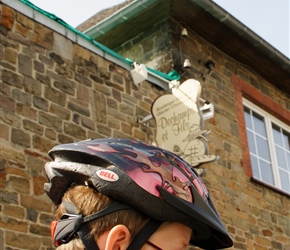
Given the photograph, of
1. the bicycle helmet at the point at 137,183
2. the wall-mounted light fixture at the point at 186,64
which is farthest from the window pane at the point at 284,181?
the bicycle helmet at the point at 137,183

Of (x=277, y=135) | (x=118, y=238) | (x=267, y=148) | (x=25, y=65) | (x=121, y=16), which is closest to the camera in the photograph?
(x=118, y=238)

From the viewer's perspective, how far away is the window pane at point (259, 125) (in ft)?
30.1

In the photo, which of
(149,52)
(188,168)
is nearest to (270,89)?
(149,52)

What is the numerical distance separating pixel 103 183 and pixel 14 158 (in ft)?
12.1

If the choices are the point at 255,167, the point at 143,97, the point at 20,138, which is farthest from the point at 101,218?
the point at 255,167

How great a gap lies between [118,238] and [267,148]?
8060 millimetres

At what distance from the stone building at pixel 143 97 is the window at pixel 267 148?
0.08 ft

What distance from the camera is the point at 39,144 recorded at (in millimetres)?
5324

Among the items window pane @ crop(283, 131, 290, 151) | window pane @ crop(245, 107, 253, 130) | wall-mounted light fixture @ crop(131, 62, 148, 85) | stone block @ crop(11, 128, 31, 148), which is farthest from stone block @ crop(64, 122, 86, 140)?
window pane @ crop(283, 131, 290, 151)

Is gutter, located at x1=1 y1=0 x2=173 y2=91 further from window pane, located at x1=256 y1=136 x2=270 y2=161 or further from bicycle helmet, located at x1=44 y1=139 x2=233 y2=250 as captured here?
bicycle helmet, located at x1=44 y1=139 x2=233 y2=250

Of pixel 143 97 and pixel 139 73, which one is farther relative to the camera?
pixel 143 97

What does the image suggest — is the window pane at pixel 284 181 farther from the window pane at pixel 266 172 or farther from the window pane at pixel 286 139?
the window pane at pixel 286 139

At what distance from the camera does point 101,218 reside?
57.0 inches

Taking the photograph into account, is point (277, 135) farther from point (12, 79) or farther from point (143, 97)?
point (12, 79)
